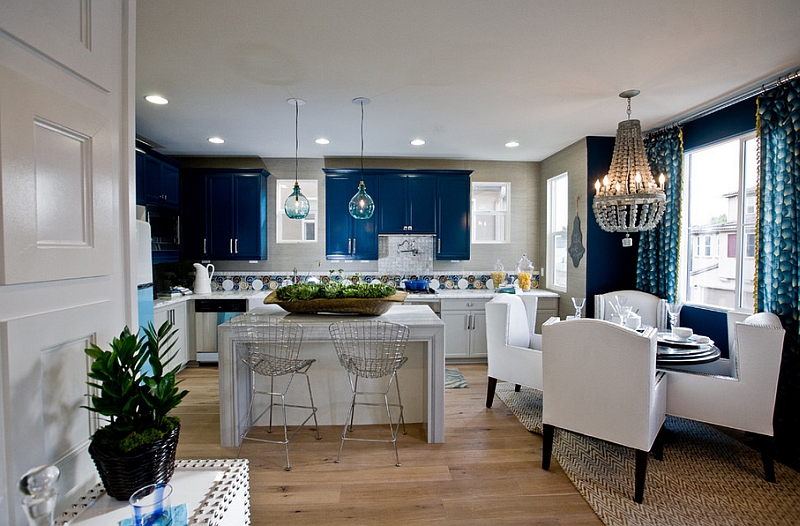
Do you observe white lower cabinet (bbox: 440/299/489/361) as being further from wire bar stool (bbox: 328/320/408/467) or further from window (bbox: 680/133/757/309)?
window (bbox: 680/133/757/309)

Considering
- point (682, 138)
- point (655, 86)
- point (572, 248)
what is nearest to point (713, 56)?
point (655, 86)

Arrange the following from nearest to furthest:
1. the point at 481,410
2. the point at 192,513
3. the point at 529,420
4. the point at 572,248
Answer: the point at 192,513 → the point at 529,420 → the point at 481,410 → the point at 572,248

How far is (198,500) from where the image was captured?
4.22 ft

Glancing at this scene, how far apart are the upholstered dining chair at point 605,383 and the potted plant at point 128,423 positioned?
2101 mm

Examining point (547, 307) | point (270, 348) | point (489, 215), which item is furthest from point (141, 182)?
point (547, 307)

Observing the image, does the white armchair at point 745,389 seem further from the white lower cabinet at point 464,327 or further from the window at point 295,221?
the window at point 295,221

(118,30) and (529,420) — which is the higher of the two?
(118,30)

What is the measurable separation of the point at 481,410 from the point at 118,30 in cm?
359

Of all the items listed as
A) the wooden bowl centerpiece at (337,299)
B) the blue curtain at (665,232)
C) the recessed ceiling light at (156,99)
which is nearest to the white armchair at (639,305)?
the blue curtain at (665,232)

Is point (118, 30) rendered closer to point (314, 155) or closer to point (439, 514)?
point (439, 514)

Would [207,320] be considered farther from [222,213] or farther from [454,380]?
[454,380]

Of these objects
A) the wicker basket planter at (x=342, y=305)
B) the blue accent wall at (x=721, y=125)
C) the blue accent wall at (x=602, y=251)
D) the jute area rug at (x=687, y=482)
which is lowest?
the jute area rug at (x=687, y=482)

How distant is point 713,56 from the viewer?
8.65 feet

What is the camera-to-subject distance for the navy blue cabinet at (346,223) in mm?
5480
